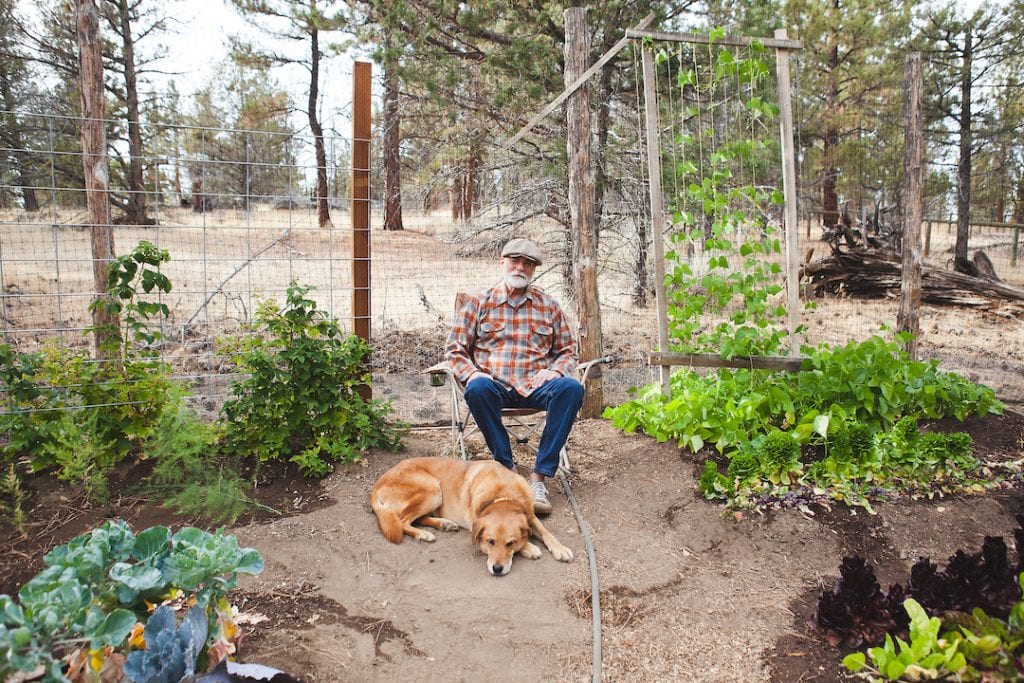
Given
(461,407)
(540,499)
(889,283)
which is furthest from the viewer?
(889,283)

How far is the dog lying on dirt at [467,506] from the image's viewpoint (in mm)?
3367

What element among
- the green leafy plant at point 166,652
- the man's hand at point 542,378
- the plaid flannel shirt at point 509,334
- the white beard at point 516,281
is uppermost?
the white beard at point 516,281

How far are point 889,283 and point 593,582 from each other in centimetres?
863

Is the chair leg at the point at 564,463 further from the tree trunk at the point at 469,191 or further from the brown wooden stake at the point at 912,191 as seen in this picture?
the tree trunk at the point at 469,191

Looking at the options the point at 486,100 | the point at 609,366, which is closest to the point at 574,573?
the point at 609,366

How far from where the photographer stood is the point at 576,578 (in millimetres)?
3305

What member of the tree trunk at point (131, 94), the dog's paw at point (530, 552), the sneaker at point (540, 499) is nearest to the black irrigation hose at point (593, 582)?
the sneaker at point (540, 499)

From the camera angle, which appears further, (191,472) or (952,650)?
(191,472)

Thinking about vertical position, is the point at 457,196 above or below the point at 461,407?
above

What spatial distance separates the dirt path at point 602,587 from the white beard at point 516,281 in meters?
1.32

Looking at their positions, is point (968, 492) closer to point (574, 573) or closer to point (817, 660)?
point (817, 660)

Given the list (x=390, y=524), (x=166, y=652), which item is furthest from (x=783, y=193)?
(x=166, y=652)

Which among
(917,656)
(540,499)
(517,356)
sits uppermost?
(517,356)

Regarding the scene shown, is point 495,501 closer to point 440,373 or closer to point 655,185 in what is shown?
point 440,373
